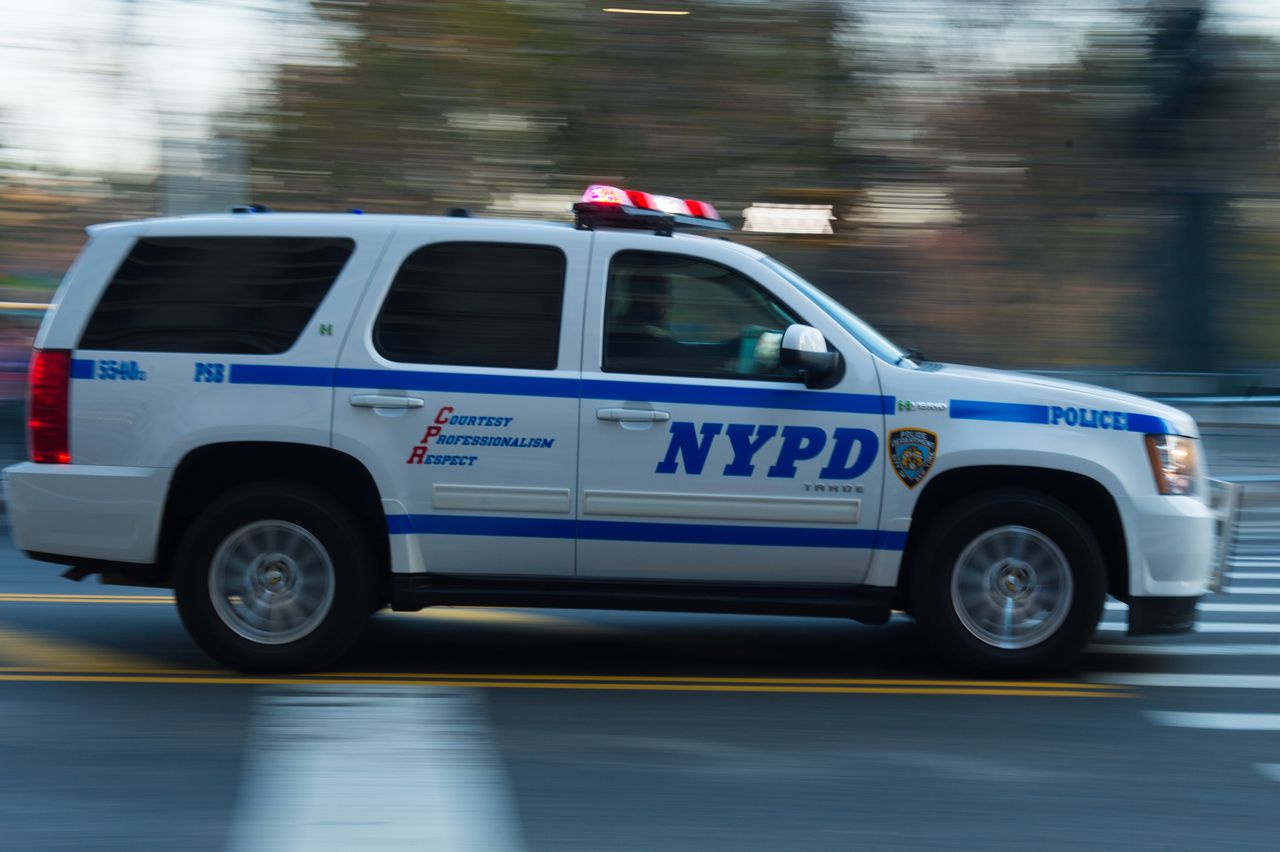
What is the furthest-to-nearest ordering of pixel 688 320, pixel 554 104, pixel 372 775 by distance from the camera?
pixel 554 104
pixel 688 320
pixel 372 775

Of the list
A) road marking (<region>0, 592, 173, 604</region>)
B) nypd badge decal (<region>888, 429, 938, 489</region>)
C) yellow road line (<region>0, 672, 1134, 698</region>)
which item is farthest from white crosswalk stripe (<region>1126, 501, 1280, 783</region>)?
road marking (<region>0, 592, 173, 604</region>)

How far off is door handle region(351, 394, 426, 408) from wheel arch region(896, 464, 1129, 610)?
209 centimetres

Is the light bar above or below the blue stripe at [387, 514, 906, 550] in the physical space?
above

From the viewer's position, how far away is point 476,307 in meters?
6.06

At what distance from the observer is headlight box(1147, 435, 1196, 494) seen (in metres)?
6.00

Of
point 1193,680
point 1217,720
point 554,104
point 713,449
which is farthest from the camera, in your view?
point 554,104

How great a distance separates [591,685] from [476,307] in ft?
5.39

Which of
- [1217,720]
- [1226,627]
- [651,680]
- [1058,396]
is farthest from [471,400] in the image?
[1226,627]

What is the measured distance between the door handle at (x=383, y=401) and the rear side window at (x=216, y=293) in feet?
1.25

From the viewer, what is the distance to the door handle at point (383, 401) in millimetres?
5926

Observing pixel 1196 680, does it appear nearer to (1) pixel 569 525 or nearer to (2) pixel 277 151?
(1) pixel 569 525

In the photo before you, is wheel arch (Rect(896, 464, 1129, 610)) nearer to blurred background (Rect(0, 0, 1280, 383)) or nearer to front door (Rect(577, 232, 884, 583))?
front door (Rect(577, 232, 884, 583))

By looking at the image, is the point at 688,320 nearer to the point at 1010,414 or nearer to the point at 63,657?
the point at 1010,414

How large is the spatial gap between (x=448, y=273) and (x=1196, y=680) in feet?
12.0
